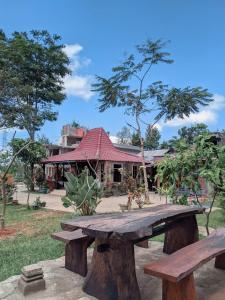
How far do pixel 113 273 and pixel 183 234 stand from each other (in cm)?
198

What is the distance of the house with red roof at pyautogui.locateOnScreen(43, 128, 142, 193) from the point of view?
18016 millimetres

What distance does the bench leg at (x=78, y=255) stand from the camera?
3.98m

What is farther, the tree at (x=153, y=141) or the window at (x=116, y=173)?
the tree at (x=153, y=141)

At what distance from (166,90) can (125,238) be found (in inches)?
628

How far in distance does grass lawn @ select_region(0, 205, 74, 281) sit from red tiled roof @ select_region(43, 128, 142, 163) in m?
9.57

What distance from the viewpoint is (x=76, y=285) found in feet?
12.0

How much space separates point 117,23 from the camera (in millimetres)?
10766

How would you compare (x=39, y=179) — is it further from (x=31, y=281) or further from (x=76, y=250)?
(x=31, y=281)

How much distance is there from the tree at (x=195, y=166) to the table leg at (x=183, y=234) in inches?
27.0

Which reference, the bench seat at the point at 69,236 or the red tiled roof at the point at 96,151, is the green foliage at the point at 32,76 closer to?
the red tiled roof at the point at 96,151

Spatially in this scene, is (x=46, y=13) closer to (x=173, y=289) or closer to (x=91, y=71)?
A: (x=173, y=289)

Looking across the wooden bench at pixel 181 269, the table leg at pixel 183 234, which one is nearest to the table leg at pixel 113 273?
the wooden bench at pixel 181 269

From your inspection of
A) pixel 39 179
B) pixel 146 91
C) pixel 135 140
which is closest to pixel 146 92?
pixel 146 91

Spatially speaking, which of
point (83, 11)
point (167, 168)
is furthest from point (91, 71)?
point (167, 168)
